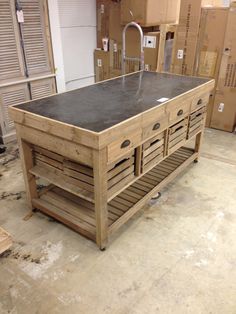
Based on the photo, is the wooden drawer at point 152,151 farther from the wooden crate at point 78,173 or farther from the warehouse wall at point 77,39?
the warehouse wall at point 77,39

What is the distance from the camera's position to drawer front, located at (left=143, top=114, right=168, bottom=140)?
1899 mm

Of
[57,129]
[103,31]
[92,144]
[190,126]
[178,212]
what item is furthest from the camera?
[103,31]

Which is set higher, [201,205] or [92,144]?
[92,144]

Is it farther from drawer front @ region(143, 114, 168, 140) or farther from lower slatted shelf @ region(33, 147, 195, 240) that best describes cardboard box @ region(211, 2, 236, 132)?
drawer front @ region(143, 114, 168, 140)

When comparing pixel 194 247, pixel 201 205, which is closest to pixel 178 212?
pixel 201 205

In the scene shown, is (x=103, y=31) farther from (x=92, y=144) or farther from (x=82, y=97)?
(x=92, y=144)

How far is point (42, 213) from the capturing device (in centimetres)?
225

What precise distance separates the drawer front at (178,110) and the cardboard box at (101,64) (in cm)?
257

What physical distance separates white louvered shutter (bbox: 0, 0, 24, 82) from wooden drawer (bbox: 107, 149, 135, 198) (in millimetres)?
2062

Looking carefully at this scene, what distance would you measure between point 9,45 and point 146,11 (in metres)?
1.82

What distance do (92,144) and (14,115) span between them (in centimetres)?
67

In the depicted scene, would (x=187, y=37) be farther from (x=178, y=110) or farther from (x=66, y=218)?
(x=66, y=218)

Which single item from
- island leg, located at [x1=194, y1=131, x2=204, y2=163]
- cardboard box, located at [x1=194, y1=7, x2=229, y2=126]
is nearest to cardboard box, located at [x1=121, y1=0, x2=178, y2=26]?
cardboard box, located at [x1=194, y1=7, x2=229, y2=126]

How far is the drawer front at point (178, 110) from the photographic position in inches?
82.7
